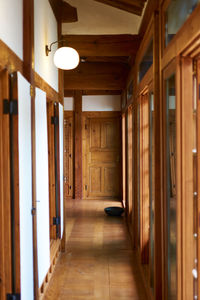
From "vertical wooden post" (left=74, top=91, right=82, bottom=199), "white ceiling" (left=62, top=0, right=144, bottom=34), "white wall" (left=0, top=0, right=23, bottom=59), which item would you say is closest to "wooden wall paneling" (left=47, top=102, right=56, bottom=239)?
"white wall" (left=0, top=0, right=23, bottom=59)

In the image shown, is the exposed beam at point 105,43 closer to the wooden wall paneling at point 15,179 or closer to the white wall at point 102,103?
the wooden wall paneling at point 15,179

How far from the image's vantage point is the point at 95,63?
6832 millimetres

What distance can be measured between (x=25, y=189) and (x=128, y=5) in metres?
2.74

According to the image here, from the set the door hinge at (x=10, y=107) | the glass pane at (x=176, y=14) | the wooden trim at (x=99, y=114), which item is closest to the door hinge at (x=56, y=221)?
the door hinge at (x=10, y=107)

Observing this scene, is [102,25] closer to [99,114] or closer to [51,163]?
[51,163]

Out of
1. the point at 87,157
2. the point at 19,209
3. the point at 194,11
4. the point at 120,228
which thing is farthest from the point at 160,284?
the point at 87,157

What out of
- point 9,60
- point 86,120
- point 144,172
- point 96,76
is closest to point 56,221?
point 144,172

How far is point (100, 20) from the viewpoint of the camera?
14.8 ft

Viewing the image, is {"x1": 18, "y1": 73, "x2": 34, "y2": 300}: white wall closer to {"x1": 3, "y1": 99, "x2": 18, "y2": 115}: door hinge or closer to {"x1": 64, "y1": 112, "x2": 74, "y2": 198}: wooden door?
{"x1": 3, "y1": 99, "x2": 18, "y2": 115}: door hinge

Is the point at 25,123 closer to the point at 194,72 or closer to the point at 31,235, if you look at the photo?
the point at 31,235

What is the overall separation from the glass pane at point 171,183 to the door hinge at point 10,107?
3.61 ft

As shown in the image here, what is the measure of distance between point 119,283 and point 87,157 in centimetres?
512

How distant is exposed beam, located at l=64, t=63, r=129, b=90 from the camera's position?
22.1 feet

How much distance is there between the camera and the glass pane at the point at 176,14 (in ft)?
5.62
